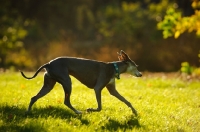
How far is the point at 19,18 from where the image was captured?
2716 centimetres

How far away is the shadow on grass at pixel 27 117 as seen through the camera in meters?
5.87

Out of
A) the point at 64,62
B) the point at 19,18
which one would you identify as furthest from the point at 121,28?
the point at 64,62

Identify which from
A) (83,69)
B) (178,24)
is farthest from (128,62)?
(178,24)

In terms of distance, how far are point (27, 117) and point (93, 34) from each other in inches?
940

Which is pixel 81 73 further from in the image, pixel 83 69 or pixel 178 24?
pixel 178 24

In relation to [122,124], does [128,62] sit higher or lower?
higher

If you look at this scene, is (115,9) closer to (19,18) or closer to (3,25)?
(19,18)

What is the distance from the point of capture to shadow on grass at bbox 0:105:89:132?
5.87 m

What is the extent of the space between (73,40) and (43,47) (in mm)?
2508

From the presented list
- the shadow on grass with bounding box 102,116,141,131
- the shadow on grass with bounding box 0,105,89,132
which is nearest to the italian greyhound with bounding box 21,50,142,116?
the shadow on grass with bounding box 0,105,89,132

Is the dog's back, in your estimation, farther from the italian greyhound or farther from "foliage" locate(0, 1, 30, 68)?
"foliage" locate(0, 1, 30, 68)

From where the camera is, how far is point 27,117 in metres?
6.50

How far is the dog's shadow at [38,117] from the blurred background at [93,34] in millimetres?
10092

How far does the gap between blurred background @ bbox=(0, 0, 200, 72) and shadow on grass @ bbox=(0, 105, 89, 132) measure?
33.6 ft
